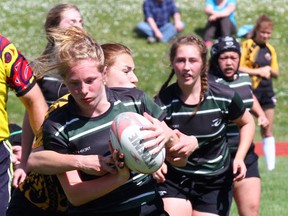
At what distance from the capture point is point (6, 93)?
16.5 ft

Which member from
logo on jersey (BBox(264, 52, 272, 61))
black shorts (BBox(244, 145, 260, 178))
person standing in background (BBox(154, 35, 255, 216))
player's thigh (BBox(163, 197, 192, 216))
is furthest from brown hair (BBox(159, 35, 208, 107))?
logo on jersey (BBox(264, 52, 272, 61))

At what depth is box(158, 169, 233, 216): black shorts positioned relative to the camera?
5.71 m

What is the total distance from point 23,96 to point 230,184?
A: 175 cm

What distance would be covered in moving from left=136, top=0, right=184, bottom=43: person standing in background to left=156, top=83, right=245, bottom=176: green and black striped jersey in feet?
40.4

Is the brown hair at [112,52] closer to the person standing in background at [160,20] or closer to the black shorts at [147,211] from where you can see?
the black shorts at [147,211]

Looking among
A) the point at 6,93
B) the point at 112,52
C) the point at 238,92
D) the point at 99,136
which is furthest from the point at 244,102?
the point at 99,136

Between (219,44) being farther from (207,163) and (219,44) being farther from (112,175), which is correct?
(112,175)

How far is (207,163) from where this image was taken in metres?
5.73

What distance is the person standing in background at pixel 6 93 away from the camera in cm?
494

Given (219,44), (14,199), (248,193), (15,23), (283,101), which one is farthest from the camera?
(15,23)

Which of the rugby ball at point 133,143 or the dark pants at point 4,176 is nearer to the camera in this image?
the rugby ball at point 133,143

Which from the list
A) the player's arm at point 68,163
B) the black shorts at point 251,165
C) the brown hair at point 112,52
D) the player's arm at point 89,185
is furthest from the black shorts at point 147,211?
the black shorts at point 251,165

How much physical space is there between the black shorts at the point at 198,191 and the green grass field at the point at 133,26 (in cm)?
926

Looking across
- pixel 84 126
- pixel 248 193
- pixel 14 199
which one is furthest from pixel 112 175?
pixel 248 193
